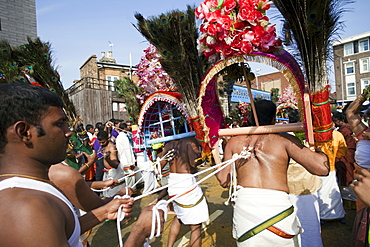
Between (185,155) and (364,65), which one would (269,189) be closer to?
(185,155)

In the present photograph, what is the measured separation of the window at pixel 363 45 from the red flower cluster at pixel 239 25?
30.9 metres

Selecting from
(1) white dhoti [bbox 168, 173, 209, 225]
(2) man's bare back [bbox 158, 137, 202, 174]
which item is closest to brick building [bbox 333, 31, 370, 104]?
(2) man's bare back [bbox 158, 137, 202, 174]

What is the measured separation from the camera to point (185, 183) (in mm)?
3906

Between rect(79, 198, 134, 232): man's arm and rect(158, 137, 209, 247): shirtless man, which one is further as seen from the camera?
rect(158, 137, 209, 247): shirtless man

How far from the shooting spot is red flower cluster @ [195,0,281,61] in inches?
83.0

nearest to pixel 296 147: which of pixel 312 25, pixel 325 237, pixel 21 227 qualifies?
pixel 312 25

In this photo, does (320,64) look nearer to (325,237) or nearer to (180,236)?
(325,237)

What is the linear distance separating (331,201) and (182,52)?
3888 mm

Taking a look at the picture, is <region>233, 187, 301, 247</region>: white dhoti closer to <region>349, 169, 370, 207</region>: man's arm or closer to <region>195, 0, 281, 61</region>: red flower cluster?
<region>349, 169, 370, 207</region>: man's arm

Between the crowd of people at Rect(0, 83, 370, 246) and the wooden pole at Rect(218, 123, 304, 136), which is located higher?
the wooden pole at Rect(218, 123, 304, 136)

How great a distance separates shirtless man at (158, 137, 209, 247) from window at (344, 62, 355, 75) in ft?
101

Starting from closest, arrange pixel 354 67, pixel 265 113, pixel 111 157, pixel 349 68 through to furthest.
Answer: pixel 265 113 → pixel 111 157 → pixel 354 67 → pixel 349 68

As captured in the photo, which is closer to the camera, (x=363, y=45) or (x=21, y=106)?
(x=21, y=106)

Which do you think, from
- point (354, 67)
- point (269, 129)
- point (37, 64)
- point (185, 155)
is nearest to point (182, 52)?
point (269, 129)
